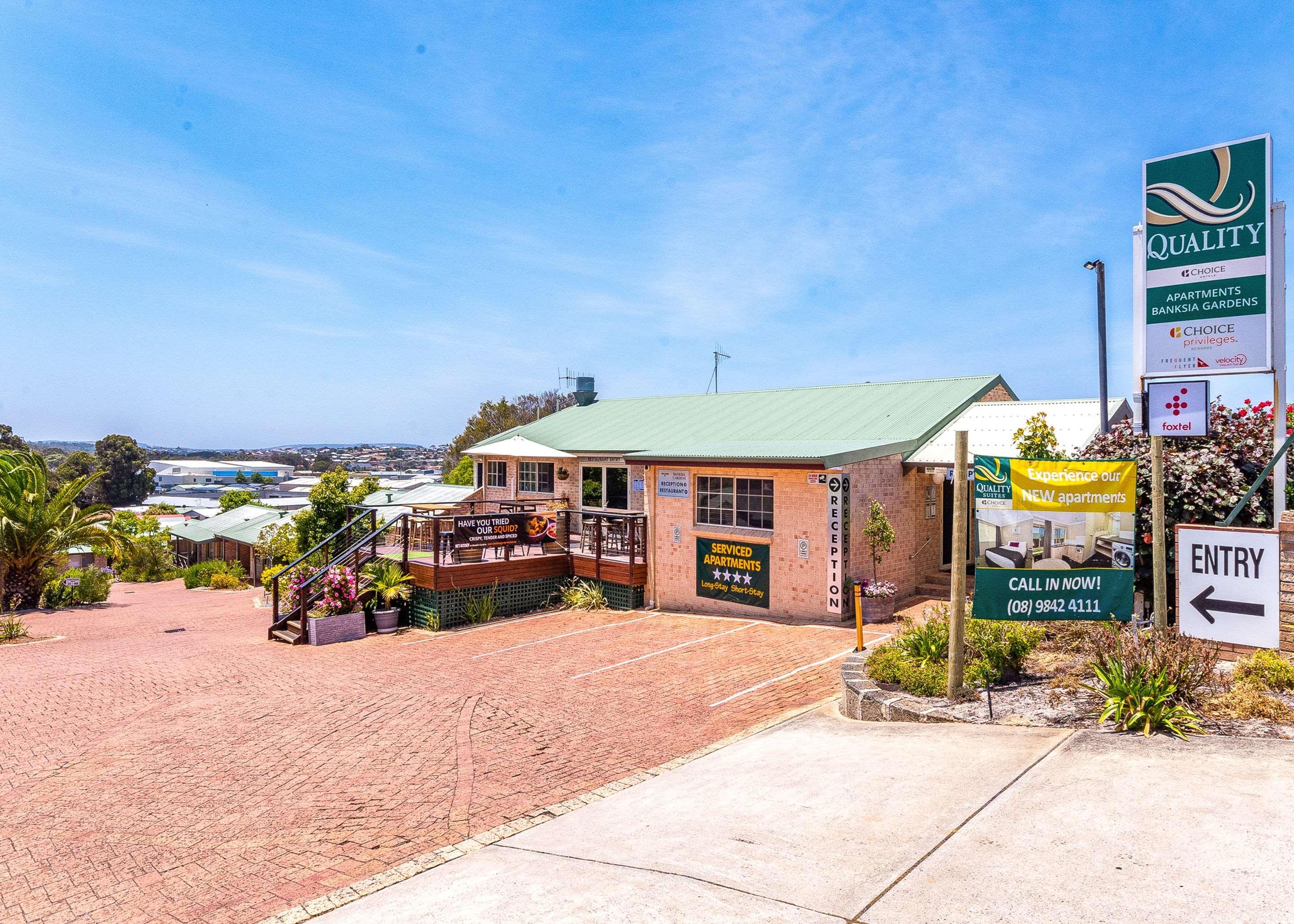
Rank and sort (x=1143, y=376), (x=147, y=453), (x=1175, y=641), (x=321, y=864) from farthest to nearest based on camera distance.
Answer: (x=147, y=453) → (x=1143, y=376) → (x=1175, y=641) → (x=321, y=864)

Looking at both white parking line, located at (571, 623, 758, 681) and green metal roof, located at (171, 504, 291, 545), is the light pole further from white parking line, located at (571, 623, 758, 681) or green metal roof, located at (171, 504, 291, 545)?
green metal roof, located at (171, 504, 291, 545)

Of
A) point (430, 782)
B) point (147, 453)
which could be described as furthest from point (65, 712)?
point (147, 453)

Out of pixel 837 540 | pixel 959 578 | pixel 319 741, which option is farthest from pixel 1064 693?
pixel 319 741

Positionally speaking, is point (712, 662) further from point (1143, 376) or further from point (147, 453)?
point (147, 453)

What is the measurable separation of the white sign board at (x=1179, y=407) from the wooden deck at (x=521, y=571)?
1028 centimetres

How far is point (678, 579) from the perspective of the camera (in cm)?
1641

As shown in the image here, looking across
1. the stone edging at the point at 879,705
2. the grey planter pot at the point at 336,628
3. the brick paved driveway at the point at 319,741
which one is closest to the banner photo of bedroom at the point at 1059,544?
the stone edging at the point at 879,705

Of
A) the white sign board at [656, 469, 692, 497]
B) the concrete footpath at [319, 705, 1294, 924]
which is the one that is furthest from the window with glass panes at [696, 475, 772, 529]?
the concrete footpath at [319, 705, 1294, 924]

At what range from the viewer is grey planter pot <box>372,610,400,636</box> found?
1630 cm

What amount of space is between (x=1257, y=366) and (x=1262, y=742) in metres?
4.39

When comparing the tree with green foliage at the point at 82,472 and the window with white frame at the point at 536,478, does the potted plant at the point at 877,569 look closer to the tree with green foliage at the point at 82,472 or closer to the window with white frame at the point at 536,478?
the window with white frame at the point at 536,478

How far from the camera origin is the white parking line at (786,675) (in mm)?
9805

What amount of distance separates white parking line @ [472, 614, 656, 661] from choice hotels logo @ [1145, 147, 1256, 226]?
10819 mm

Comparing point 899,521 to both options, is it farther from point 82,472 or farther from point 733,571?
point 82,472
